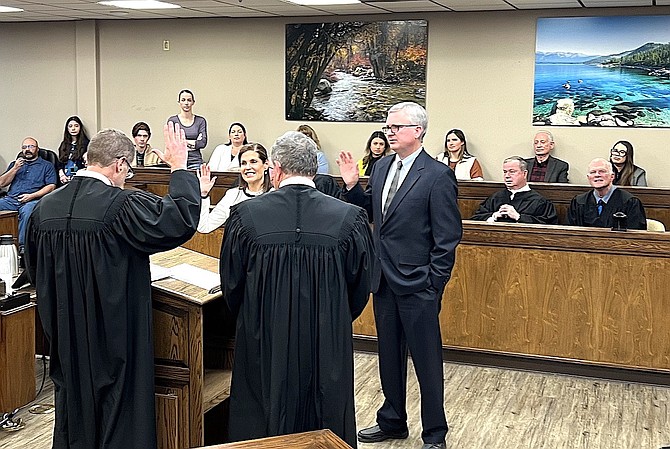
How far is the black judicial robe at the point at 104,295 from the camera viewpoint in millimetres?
3133

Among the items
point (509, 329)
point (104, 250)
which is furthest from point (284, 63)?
point (104, 250)

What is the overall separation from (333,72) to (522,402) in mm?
5577

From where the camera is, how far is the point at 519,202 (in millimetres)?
6461

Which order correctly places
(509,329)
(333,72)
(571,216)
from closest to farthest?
(509,329), (571,216), (333,72)

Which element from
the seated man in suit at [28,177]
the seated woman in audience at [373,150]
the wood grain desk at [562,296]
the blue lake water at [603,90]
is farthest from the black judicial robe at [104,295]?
the seated man in suit at [28,177]

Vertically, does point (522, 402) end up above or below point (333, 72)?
below

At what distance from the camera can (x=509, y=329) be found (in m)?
5.55

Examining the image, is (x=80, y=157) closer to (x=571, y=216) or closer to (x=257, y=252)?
(x=571, y=216)

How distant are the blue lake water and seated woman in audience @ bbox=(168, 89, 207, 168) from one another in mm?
3664

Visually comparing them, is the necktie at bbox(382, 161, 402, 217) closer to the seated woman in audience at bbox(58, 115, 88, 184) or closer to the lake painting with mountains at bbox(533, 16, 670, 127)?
the lake painting with mountains at bbox(533, 16, 670, 127)

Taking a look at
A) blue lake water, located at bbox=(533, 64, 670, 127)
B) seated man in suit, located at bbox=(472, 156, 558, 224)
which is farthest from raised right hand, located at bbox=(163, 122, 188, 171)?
blue lake water, located at bbox=(533, 64, 670, 127)

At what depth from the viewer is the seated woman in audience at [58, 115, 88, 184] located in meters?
10.2

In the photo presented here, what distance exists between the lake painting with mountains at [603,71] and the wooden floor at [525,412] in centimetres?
402

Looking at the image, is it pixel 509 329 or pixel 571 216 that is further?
pixel 571 216
